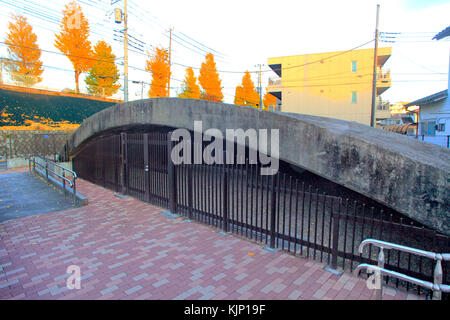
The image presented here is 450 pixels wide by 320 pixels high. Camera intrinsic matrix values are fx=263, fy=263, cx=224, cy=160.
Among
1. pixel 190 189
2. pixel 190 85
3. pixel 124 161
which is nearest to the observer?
pixel 190 189

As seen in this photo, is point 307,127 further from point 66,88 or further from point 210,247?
point 66,88

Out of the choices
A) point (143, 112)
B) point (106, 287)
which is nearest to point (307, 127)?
point (106, 287)

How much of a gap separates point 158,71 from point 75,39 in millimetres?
9350

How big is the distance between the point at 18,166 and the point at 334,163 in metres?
17.6

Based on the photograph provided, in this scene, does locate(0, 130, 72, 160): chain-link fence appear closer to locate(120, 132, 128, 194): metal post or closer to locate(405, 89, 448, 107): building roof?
locate(120, 132, 128, 194): metal post

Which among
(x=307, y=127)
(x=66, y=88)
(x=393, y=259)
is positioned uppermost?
(x=66, y=88)

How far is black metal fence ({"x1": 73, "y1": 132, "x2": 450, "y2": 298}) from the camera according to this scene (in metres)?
3.97

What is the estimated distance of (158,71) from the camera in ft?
110

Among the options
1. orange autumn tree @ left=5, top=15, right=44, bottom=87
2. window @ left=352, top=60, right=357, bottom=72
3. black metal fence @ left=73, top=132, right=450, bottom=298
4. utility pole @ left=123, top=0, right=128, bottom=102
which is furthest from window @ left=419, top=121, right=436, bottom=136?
orange autumn tree @ left=5, top=15, right=44, bottom=87

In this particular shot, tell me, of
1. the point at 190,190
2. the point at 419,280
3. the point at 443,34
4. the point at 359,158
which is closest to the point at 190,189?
the point at 190,190

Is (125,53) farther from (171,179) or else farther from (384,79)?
(384,79)

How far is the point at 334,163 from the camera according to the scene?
5.09 metres

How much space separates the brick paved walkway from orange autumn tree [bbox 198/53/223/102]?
33.6m

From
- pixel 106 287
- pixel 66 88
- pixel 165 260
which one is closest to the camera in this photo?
pixel 106 287
